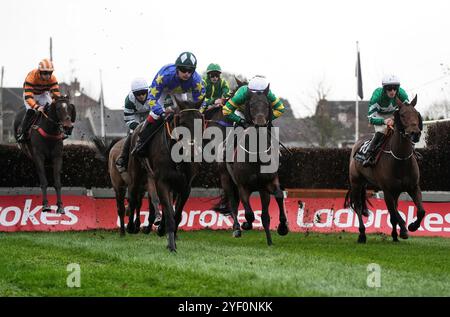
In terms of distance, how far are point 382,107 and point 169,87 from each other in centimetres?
457

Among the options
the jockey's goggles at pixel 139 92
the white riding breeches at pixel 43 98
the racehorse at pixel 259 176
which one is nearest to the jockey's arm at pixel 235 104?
the racehorse at pixel 259 176

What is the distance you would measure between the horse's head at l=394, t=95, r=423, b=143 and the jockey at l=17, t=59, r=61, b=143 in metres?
7.54

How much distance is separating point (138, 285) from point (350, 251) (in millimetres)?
5461

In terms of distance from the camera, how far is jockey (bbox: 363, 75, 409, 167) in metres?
15.4

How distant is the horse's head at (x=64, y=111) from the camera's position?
16923 millimetres

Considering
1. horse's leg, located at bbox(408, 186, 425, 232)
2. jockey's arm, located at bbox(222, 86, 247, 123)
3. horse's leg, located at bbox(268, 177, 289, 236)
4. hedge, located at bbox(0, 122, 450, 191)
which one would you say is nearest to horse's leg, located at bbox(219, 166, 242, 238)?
jockey's arm, located at bbox(222, 86, 247, 123)

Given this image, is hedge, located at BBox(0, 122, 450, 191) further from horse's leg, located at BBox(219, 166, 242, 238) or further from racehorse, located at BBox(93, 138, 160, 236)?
horse's leg, located at BBox(219, 166, 242, 238)

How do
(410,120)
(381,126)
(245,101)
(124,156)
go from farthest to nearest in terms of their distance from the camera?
(381,126) < (124,156) < (245,101) < (410,120)

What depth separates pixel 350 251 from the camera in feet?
43.0

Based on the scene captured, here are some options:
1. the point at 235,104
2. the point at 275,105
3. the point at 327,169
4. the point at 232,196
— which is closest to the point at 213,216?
the point at 232,196

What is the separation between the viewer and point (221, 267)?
9.72 meters

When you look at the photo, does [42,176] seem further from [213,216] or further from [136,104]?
[213,216]
